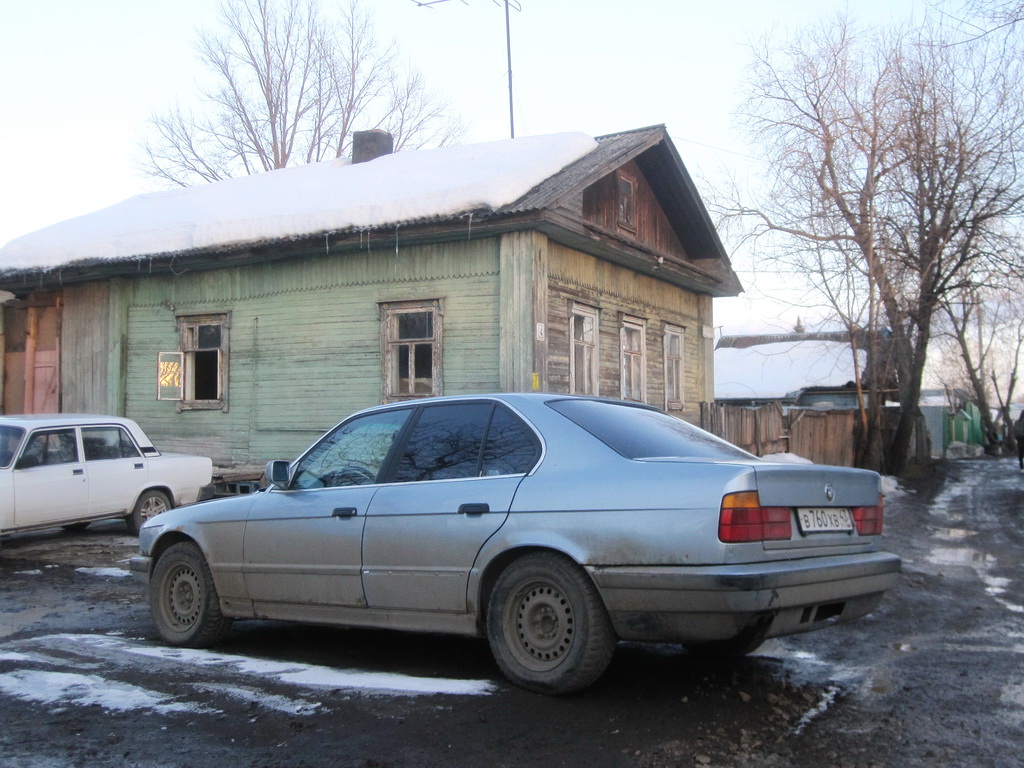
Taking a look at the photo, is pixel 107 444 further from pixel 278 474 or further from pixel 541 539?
pixel 541 539

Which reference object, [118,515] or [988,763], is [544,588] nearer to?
[988,763]

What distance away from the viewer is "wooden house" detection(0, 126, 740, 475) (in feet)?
43.5

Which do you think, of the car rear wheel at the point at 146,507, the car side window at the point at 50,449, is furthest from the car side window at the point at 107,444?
the car rear wheel at the point at 146,507

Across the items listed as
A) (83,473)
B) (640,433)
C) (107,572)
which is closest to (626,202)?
(83,473)

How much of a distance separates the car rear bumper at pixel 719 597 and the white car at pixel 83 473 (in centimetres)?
774

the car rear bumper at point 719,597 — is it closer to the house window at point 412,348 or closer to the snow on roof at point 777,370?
the house window at point 412,348

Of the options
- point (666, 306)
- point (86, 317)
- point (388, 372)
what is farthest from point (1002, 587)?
point (86, 317)

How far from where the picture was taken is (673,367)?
722 inches

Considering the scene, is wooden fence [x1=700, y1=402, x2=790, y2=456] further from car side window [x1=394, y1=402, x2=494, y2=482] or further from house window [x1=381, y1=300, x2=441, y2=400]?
car side window [x1=394, y1=402, x2=494, y2=482]

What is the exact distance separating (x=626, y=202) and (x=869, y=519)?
1180cm

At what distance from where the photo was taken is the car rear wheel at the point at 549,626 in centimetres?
443

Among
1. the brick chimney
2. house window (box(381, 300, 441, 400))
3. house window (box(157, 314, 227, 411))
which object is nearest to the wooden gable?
house window (box(381, 300, 441, 400))

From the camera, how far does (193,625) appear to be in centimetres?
596

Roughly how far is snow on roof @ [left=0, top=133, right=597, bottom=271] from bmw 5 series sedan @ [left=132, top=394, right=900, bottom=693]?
7342 mm
